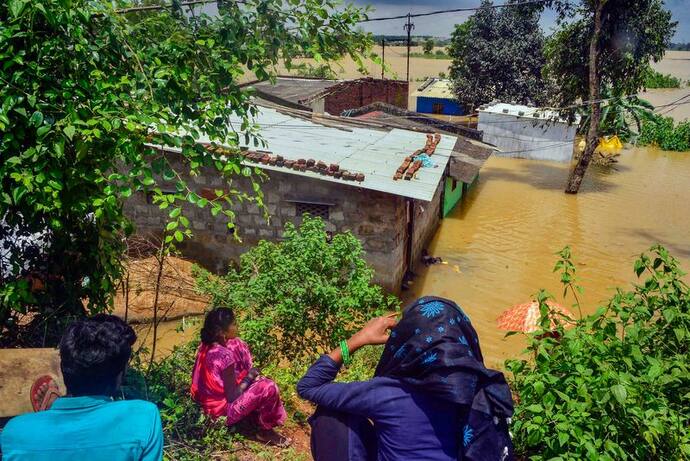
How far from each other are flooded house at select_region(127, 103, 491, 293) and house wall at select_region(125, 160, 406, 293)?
2cm

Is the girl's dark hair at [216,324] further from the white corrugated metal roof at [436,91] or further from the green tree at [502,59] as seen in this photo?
the white corrugated metal roof at [436,91]

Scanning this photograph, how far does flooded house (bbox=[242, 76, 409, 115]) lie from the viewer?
1884 cm

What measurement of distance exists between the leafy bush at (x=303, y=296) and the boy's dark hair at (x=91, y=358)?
2849 mm

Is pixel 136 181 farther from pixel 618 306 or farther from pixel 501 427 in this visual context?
pixel 618 306

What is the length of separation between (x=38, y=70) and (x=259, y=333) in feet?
9.57

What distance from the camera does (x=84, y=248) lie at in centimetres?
398

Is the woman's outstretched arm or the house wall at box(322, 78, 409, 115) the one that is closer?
the woman's outstretched arm

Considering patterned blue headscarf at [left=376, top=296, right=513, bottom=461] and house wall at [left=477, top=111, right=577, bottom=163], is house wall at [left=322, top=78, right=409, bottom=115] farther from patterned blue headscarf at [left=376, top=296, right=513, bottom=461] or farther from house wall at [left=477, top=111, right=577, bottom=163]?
patterned blue headscarf at [left=376, top=296, right=513, bottom=461]

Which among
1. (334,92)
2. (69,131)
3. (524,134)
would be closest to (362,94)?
(334,92)

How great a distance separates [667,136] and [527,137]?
8.34 meters

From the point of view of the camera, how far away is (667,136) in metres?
25.8

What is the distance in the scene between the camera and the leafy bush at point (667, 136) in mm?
25500

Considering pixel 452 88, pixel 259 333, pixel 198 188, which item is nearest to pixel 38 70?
pixel 259 333

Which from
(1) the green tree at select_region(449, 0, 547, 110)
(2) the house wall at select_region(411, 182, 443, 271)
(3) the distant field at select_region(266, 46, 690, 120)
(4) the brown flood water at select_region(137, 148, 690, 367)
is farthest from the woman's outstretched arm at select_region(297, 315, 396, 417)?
(1) the green tree at select_region(449, 0, 547, 110)
